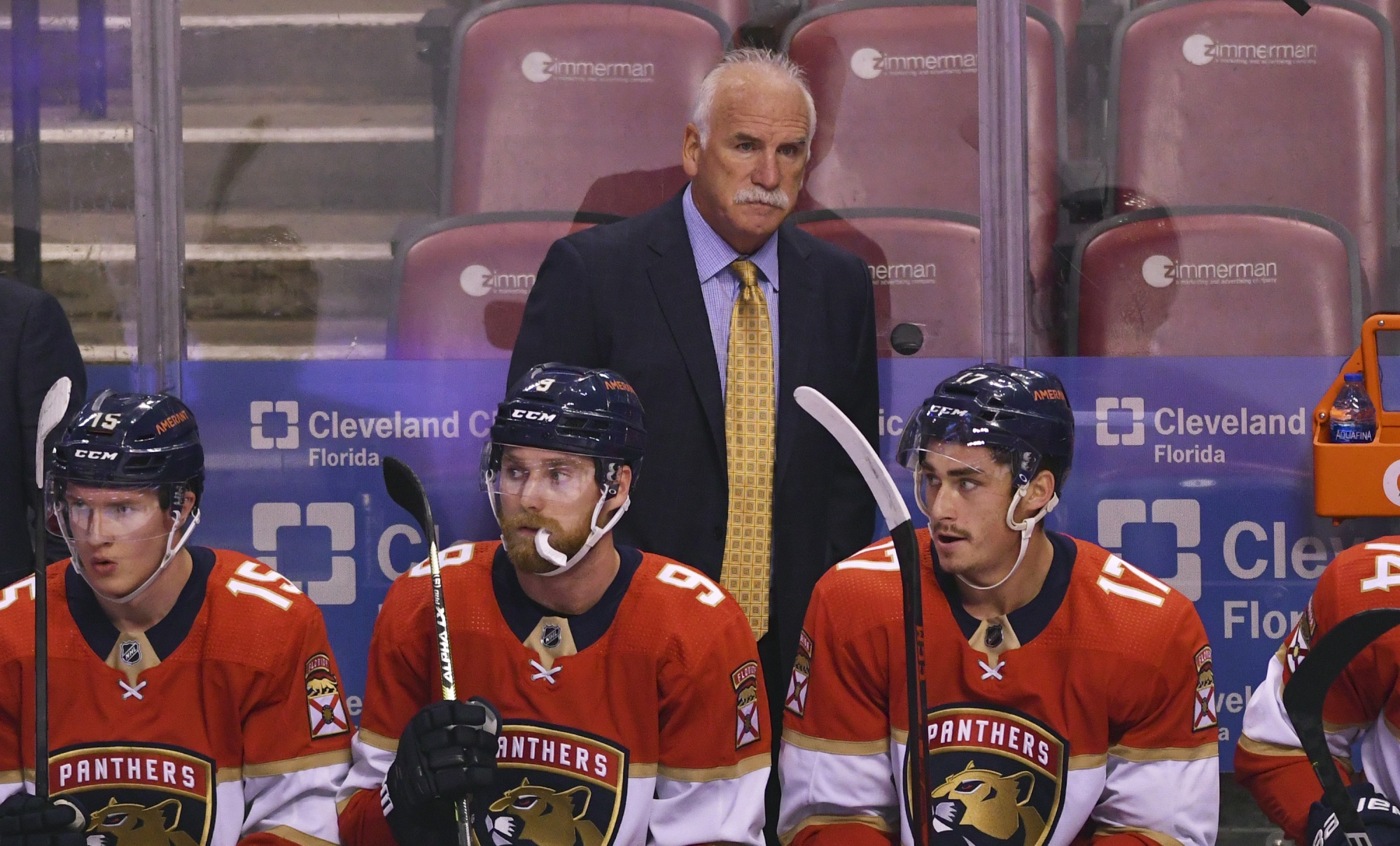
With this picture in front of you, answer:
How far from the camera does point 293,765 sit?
7.31 feet

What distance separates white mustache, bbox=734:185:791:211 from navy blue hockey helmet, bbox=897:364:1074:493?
24.7 inches

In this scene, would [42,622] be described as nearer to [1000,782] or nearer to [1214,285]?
[1000,782]

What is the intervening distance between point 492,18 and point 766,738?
170 cm

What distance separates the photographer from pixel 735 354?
112 inches

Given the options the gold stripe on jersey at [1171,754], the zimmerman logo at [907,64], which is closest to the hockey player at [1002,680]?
the gold stripe on jersey at [1171,754]

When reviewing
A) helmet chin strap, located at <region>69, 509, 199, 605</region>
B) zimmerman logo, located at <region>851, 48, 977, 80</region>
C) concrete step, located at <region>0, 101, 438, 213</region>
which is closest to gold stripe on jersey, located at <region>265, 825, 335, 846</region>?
helmet chin strap, located at <region>69, 509, 199, 605</region>

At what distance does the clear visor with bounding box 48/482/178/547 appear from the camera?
2.25 meters

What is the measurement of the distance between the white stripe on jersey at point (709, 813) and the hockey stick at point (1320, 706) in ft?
2.31

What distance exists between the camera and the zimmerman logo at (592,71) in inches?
132

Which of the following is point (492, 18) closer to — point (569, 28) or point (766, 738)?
point (569, 28)

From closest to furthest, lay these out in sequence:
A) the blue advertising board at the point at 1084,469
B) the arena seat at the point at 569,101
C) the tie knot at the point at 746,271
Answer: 1. the tie knot at the point at 746,271
2. the blue advertising board at the point at 1084,469
3. the arena seat at the point at 569,101

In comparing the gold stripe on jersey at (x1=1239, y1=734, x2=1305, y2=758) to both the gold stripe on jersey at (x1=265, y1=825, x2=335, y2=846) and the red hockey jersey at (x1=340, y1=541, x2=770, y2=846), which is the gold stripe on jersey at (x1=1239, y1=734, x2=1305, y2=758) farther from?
the gold stripe on jersey at (x1=265, y1=825, x2=335, y2=846)

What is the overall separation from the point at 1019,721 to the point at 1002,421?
409 millimetres

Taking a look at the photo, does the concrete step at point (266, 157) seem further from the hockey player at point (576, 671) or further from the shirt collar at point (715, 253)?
the hockey player at point (576, 671)
